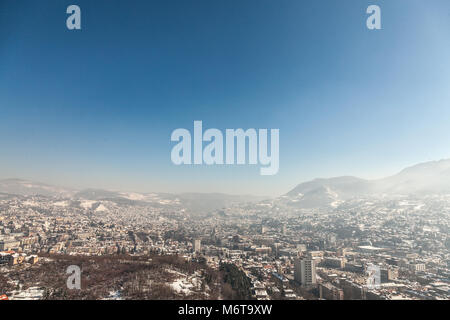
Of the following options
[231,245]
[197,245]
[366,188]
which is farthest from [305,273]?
[366,188]

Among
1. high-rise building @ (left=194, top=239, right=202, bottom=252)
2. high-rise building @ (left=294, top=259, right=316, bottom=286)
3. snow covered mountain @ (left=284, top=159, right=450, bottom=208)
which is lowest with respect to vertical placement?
high-rise building @ (left=194, top=239, right=202, bottom=252)

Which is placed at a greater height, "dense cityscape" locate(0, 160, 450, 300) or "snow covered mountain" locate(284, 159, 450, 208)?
"snow covered mountain" locate(284, 159, 450, 208)

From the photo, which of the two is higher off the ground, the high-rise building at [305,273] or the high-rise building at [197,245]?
the high-rise building at [305,273]

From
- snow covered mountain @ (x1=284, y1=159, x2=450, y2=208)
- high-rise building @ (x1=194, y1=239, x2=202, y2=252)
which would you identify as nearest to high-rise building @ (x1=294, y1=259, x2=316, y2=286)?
high-rise building @ (x1=194, y1=239, x2=202, y2=252)

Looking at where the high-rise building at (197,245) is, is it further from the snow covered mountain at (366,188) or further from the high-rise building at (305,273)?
the snow covered mountain at (366,188)

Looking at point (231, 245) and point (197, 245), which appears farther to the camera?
point (231, 245)

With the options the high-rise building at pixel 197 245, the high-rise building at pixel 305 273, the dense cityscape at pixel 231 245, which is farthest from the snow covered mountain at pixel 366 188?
the high-rise building at pixel 305 273

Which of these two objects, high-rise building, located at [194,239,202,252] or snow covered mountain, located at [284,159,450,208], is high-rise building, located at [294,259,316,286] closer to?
high-rise building, located at [194,239,202,252]

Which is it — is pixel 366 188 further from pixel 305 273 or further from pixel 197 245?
pixel 197 245
